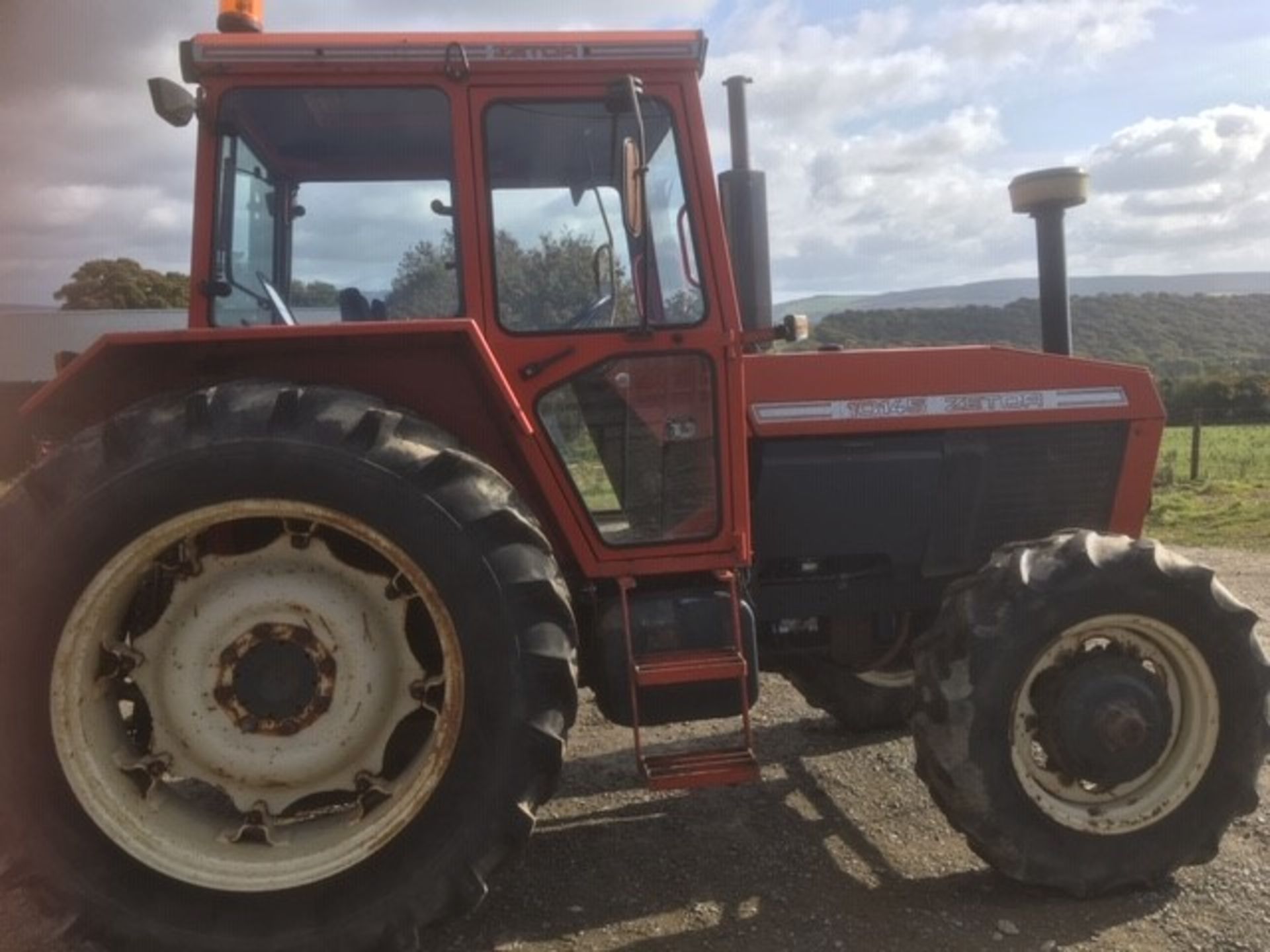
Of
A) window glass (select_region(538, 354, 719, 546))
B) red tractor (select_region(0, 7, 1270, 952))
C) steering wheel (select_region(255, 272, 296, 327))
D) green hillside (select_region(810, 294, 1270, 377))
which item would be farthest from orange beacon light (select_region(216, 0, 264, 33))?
green hillside (select_region(810, 294, 1270, 377))

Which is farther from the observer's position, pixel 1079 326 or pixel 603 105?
pixel 1079 326

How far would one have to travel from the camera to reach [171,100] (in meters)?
2.95

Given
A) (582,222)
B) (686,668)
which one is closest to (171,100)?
(582,222)

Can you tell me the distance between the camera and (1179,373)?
36.3 metres

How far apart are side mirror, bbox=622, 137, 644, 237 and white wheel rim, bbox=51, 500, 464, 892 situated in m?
1.15

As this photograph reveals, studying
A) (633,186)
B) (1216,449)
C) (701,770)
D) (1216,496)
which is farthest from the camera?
(1216,449)

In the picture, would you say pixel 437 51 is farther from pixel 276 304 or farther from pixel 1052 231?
pixel 1052 231

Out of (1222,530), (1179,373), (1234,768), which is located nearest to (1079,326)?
(1179,373)

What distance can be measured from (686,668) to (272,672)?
3.83ft

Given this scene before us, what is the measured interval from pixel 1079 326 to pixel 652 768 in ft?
145

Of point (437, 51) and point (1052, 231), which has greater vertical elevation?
point (437, 51)

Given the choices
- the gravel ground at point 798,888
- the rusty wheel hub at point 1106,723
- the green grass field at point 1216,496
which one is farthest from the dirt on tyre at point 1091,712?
the green grass field at point 1216,496

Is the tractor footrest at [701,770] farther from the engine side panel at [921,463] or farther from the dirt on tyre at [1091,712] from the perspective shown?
the engine side panel at [921,463]

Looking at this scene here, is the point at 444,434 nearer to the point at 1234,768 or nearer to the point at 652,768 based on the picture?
the point at 652,768
